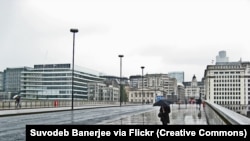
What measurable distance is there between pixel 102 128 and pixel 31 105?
→ 151 feet

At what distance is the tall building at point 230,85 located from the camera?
177 metres

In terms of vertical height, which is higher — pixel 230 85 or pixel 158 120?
pixel 230 85

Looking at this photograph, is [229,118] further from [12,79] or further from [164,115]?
[12,79]

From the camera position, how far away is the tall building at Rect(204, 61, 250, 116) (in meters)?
177

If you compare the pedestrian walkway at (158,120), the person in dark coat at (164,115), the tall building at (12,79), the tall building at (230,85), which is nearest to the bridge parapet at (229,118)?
the person in dark coat at (164,115)

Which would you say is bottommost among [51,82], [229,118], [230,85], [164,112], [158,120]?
[158,120]

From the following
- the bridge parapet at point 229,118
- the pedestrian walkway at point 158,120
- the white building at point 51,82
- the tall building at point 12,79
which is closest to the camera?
the bridge parapet at point 229,118

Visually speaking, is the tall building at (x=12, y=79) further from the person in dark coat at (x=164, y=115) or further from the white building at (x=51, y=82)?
the person in dark coat at (x=164, y=115)

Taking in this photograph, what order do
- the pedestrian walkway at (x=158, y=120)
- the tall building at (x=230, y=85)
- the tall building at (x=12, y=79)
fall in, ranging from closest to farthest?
the pedestrian walkway at (x=158, y=120)
the tall building at (x=230, y=85)
the tall building at (x=12, y=79)

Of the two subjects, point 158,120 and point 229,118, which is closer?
point 229,118

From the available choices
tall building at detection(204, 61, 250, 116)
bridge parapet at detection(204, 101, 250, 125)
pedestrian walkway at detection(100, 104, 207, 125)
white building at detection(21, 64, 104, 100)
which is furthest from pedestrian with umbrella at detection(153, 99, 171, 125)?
tall building at detection(204, 61, 250, 116)

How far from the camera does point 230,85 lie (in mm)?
179750

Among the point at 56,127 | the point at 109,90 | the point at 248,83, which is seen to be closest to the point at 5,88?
the point at 109,90

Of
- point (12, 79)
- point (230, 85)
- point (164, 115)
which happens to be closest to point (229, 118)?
point (164, 115)
